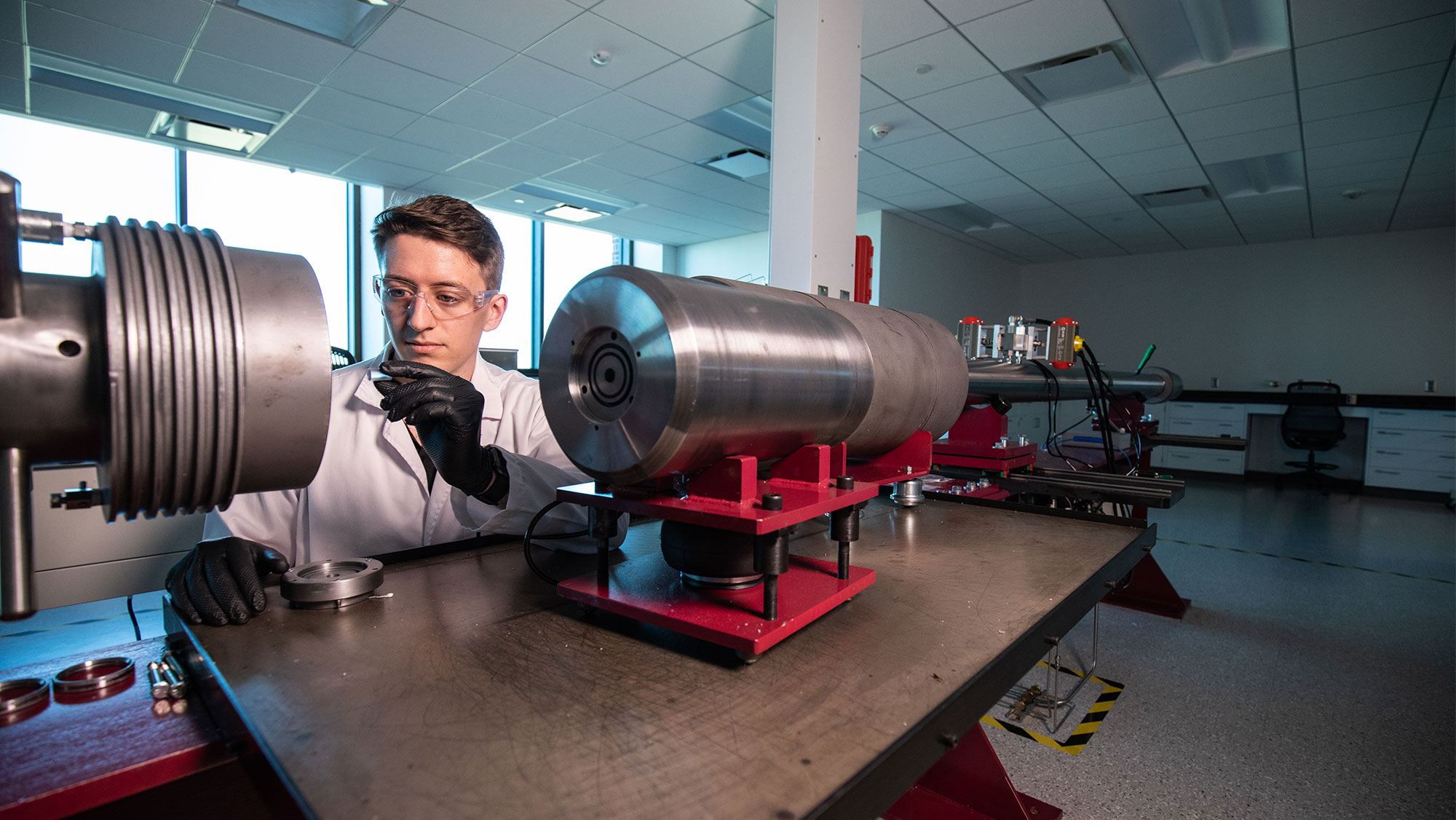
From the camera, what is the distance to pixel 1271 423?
6812 mm

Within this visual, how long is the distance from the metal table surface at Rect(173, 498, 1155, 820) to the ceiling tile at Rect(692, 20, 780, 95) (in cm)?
290

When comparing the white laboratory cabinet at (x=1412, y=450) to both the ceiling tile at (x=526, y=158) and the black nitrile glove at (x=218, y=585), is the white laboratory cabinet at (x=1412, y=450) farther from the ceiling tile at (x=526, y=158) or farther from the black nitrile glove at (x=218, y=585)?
the black nitrile glove at (x=218, y=585)

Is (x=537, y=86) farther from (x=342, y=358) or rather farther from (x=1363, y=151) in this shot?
(x=1363, y=151)

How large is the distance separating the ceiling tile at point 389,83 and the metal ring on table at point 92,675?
141 inches

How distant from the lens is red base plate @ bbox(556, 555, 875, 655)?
616 mm

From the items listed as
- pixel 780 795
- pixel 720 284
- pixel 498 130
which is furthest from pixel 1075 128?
pixel 780 795

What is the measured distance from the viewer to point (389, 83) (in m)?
3.64

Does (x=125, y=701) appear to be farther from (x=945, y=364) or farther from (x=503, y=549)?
(x=945, y=364)

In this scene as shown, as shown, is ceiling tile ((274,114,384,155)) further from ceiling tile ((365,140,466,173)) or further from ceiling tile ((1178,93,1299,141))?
ceiling tile ((1178,93,1299,141))

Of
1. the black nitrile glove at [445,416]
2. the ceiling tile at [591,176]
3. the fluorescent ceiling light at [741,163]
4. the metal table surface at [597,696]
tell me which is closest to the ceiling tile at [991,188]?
the fluorescent ceiling light at [741,163]

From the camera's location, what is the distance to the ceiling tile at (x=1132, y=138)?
3.96 meters

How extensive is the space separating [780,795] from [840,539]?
0.34m

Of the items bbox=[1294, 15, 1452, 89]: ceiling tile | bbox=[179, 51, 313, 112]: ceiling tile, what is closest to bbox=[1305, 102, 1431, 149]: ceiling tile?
bbox=[1294, 15, 1452, 89]: ceiling tile

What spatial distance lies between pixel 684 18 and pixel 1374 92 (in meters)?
3.58
